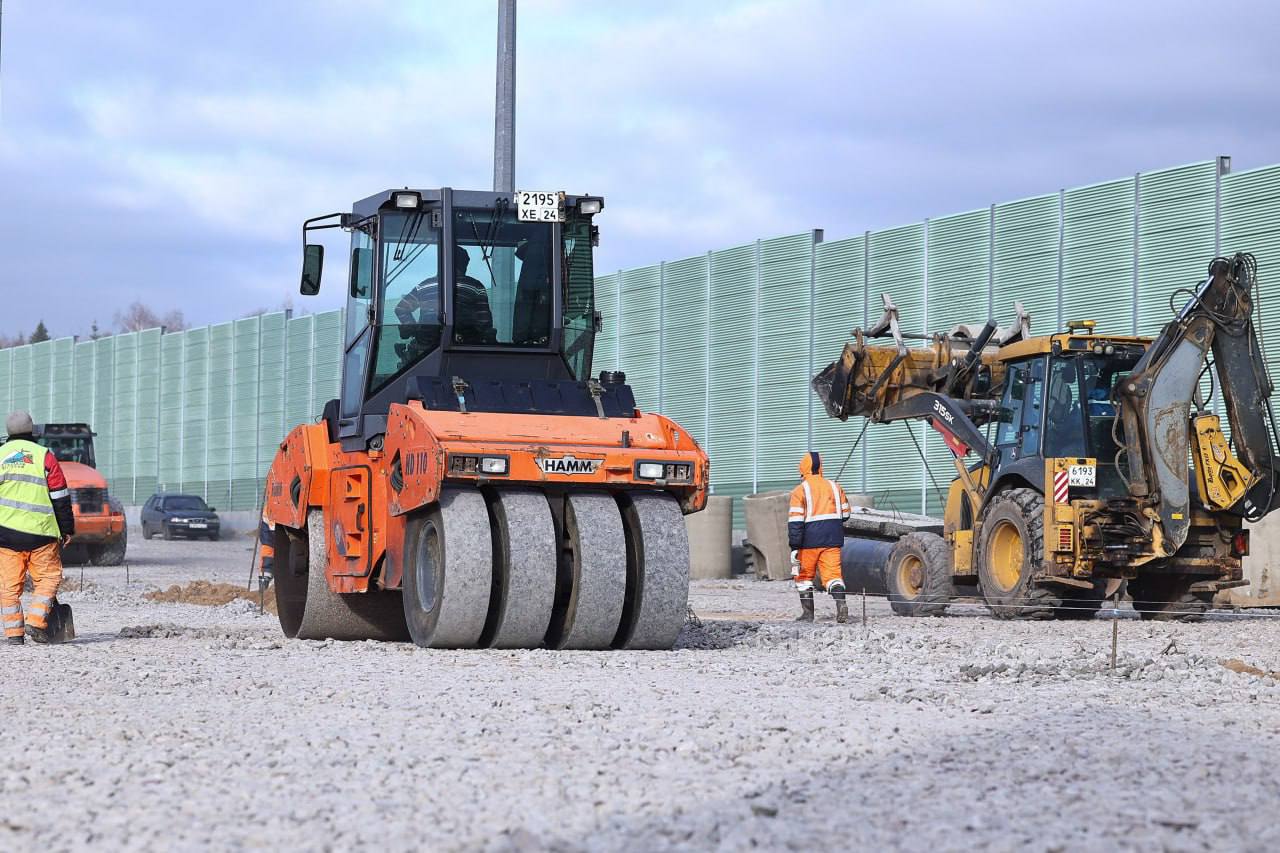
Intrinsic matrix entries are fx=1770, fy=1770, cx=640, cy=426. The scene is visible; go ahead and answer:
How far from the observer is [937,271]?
31.1 metres

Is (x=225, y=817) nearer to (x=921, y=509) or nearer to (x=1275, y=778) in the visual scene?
(x=1275, y=778)

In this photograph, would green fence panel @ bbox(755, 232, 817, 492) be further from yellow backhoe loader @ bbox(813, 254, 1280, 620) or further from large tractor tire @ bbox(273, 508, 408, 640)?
large tractor tire @ bbox(273, 508, 408, 640)

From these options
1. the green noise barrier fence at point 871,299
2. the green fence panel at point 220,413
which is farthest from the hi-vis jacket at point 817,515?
the green fence panel at point 220,413

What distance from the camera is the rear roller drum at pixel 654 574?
12203 millimetres

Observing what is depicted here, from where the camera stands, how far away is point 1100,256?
27969 millimetres

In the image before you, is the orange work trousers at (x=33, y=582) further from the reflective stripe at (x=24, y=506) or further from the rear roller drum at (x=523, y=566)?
the rear roller drum at (x=523, y=566)

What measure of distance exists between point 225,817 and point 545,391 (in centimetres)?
728

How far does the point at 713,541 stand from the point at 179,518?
21762 millimetres

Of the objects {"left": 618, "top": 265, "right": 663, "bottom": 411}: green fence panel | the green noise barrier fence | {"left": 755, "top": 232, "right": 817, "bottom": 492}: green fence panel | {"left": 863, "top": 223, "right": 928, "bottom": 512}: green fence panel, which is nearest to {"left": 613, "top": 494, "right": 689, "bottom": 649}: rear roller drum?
the green noise barrier fence

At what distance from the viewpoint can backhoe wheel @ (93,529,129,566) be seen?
33281 millimetres

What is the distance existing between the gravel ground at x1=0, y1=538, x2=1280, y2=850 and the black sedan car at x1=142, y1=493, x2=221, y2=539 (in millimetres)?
36851

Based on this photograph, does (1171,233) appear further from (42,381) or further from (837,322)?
(42,381)

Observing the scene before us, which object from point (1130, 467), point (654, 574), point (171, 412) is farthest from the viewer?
point (171, 412)

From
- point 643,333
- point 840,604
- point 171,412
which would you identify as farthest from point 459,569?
point 171,412
